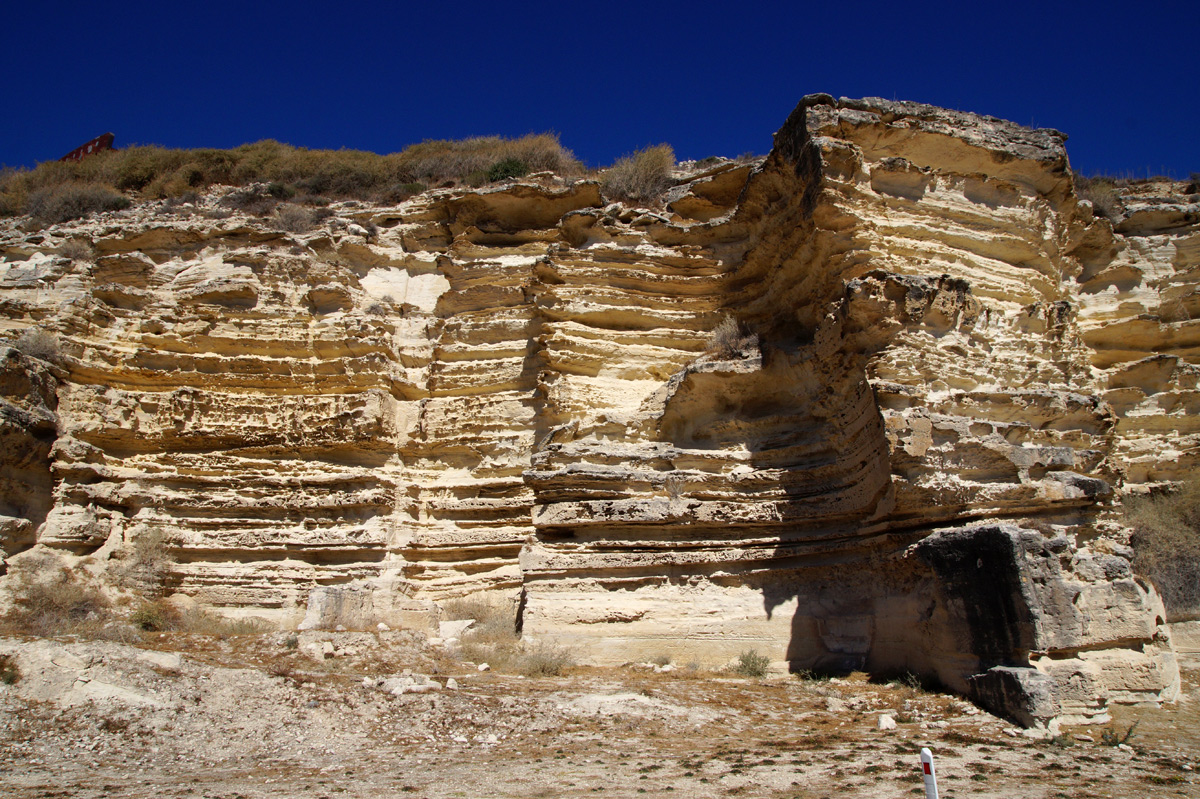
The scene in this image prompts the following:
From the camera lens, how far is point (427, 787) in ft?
14.6

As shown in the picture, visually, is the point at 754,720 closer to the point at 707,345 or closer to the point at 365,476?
the point at 707,345

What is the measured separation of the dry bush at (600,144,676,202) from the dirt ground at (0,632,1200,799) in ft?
33.4

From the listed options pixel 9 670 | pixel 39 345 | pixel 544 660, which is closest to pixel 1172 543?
pixel 544 660

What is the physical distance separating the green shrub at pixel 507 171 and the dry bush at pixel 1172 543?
1345cm

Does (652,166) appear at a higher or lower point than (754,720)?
higher

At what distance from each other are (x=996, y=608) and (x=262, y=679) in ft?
22.8

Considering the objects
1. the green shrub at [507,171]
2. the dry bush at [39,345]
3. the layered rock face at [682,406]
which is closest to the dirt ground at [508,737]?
the layered rock face at [682,406]

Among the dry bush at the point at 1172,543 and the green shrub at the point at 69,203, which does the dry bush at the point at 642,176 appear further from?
the green shrub at the point at 69,203

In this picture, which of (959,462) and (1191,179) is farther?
(1191,179)

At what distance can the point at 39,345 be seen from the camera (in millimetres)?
11742

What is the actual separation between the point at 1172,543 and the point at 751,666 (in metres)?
6.11

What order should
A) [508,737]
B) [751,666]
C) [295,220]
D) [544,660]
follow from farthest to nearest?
[295,220], [751,666], [544,660], [508,737]

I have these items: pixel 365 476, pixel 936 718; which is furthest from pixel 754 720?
pixel 365 476

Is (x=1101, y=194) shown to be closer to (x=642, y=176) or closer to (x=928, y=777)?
(x=642, y=176)
